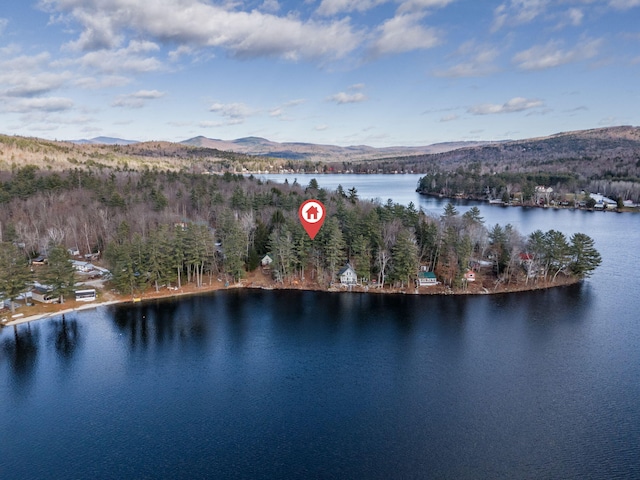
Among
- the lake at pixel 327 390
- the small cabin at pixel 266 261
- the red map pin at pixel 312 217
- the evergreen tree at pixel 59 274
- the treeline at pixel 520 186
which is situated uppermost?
the treeline at pixel 520 186

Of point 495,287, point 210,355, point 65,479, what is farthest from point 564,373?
point 65,479

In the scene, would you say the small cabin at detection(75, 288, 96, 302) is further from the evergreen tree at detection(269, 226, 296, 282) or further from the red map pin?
the red map pin

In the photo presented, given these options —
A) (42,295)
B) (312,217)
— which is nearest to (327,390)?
(312,217)

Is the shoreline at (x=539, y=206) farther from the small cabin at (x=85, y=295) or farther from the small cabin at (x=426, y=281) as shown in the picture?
the small cabin at (x=85, y=295)

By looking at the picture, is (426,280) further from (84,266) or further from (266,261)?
(84,266)

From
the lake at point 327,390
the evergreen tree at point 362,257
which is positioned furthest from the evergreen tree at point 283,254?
the evergreen tree at point 362,257

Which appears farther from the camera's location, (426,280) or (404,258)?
(426,280)
